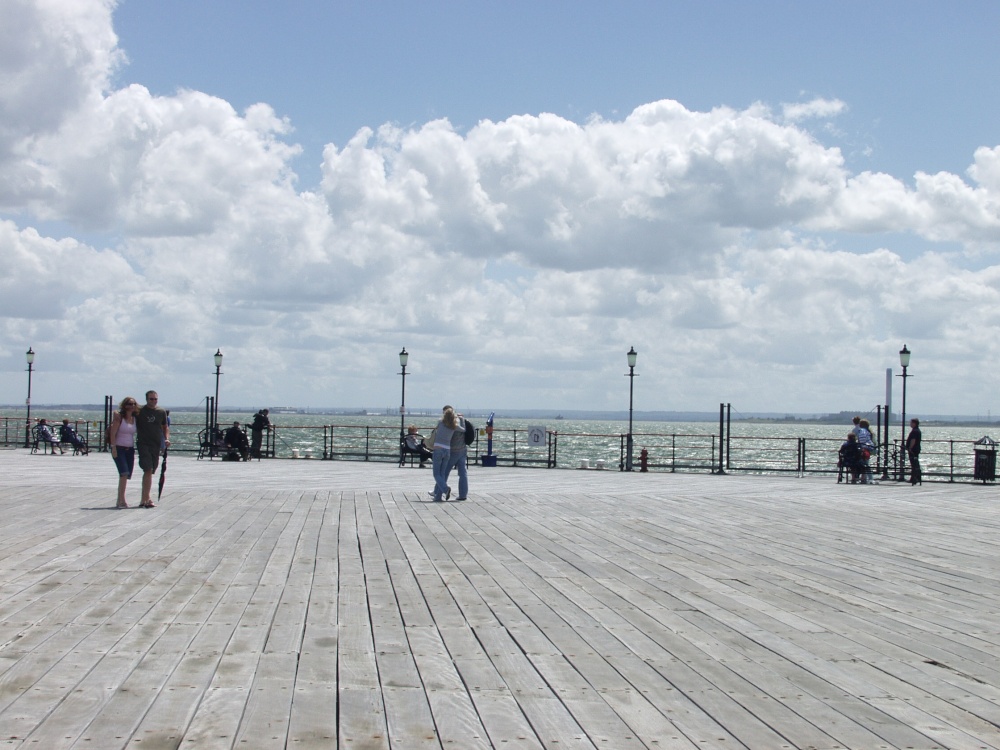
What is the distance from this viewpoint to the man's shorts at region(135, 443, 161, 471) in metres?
13.8

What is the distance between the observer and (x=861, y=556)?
9969 millimetres

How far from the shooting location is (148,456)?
13.9m

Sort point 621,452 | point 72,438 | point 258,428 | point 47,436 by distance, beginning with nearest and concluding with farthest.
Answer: point 621,452 < point 258,428 < point 72,438 < point 47,436

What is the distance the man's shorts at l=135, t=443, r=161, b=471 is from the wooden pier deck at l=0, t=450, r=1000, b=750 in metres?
0.87

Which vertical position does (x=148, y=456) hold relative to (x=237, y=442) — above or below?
above

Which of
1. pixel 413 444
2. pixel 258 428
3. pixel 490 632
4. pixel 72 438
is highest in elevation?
pixel 258 428

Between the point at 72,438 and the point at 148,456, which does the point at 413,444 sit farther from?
the point at 148,456

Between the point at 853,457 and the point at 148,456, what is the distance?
14.8 metres

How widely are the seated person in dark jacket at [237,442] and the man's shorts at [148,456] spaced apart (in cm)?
1385

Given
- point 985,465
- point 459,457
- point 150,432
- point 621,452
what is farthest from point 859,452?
point 150,432

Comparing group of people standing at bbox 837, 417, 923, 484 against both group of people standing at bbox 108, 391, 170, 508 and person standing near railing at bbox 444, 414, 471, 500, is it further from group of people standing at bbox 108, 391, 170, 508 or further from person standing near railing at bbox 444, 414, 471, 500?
group of people standing at bbox 108, 391, 170, 508

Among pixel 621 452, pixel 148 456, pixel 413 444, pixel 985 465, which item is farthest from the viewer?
pixel 621 452

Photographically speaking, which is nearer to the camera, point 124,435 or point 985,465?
point 124,435

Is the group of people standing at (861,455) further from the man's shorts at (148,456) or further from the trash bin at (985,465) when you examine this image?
the man's shorts at (148,456)
